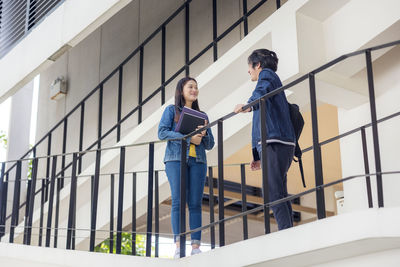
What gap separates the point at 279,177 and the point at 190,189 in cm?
85

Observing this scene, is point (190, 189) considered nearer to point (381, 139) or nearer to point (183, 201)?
point (183, 201)

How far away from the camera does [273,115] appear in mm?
3914

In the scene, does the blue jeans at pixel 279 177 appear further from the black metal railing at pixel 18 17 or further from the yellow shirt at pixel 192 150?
the black metal railing at pixel 18 17

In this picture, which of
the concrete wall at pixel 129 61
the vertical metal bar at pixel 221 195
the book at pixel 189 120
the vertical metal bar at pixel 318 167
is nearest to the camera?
the vertical metal bar at pixel 318 167

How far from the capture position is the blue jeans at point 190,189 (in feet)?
14.3

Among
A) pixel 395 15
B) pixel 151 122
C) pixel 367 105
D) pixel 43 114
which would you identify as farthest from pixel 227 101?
pixel 43 114

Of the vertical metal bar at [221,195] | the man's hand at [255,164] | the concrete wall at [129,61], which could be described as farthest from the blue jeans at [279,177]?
the concrete wall at [129,61]

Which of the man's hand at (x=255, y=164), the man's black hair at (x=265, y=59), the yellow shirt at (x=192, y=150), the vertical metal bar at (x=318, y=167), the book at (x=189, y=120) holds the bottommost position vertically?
the vertical metal bar at (x=318, y=167)

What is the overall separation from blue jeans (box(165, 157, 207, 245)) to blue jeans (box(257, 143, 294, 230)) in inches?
29.4

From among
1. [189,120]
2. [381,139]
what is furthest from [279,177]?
[381,139]

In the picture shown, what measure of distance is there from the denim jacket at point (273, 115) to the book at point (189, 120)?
62 centimetres

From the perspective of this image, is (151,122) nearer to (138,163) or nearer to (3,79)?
(138,163)

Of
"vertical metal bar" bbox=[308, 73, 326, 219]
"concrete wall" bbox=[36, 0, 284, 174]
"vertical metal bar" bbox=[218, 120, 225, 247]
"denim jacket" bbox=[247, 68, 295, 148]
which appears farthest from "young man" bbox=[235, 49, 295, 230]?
"concrete wall" bbox=[36, 0, 284, 174]

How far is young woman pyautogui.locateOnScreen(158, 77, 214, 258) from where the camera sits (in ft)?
14.3
